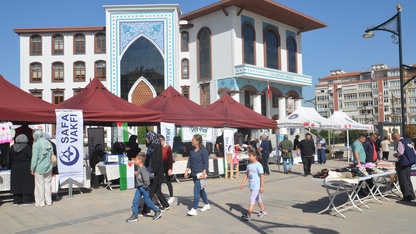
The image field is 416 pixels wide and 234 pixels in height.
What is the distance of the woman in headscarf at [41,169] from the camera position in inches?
354

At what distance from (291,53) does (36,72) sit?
2622 cm

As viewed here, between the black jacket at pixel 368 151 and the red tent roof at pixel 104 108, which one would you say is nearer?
the black jacket at pixel 368 151

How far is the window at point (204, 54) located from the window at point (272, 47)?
544 cm

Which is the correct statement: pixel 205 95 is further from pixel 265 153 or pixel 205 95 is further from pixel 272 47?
pixel 265 153

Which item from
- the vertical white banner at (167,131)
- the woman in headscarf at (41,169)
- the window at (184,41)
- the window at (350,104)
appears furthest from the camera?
the window at (350,104)

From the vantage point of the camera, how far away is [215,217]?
755cm

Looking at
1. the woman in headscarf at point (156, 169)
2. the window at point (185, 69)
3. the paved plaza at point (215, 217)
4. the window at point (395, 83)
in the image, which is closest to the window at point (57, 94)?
the window at point (185, 69)

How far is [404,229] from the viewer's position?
21.1 ft

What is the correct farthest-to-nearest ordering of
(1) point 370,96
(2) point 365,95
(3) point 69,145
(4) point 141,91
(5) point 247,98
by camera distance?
1. (2) point 365,95
2. (1) point 370,96
3. (5) point 247,98
4. (4) point 141,91
5. (3) point 69,145

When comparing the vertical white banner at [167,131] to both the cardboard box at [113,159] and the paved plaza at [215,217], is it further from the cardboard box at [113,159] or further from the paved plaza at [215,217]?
the paved plaza at [215,217]

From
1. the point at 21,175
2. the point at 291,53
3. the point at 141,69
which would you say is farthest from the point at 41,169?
the point at 291,53

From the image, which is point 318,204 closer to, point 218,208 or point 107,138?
point 218,208

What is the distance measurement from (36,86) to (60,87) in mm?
2409

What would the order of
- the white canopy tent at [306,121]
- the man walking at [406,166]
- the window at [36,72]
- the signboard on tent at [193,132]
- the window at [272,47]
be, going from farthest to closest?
1. the window at [36,72]
2. the window at [272,47]
3. the white canopy tent at [306,121]
4. the signboard on tent at [193,132]
5. the man walking at [406,166]
